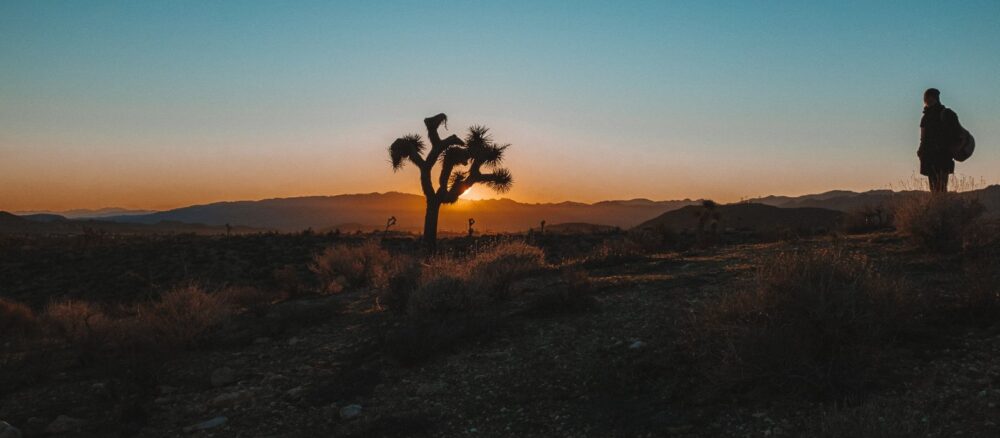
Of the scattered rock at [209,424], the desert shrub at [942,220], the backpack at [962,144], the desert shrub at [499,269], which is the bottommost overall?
the scattered rock at [209,424]

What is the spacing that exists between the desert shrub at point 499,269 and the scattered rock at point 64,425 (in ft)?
16.1

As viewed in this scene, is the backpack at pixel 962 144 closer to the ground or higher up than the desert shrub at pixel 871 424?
higher up

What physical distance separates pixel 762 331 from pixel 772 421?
0.81 meters

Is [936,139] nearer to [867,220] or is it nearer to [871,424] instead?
[867,220]

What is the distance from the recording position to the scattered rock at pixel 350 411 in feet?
20.2

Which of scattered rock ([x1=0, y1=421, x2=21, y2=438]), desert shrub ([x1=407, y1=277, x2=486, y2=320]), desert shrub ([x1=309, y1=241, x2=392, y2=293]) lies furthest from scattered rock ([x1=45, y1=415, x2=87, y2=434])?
desert shrub ([x1=309, y1=241, x2=392, y2=293])

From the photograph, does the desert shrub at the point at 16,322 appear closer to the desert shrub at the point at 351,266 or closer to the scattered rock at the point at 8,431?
the desert shrub at the point at 351,266

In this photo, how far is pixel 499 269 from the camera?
11.1 m

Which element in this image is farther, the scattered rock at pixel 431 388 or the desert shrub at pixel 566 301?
the desert shrub at pixel 566 301

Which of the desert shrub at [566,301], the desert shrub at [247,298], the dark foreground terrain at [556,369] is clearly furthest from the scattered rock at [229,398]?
the desert shrub at [247,298]

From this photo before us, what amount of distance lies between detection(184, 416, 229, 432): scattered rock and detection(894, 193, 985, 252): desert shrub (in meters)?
10.5

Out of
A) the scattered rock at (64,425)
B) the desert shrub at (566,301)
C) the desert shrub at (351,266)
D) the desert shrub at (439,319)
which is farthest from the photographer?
the desert shrub at (351,266)

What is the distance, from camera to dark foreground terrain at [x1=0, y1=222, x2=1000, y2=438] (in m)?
4.97

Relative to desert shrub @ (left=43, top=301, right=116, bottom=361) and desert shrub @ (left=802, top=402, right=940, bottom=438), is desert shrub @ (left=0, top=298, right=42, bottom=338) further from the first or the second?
desert shrub @ (left=802, top=402, right=940, bottom=438)
